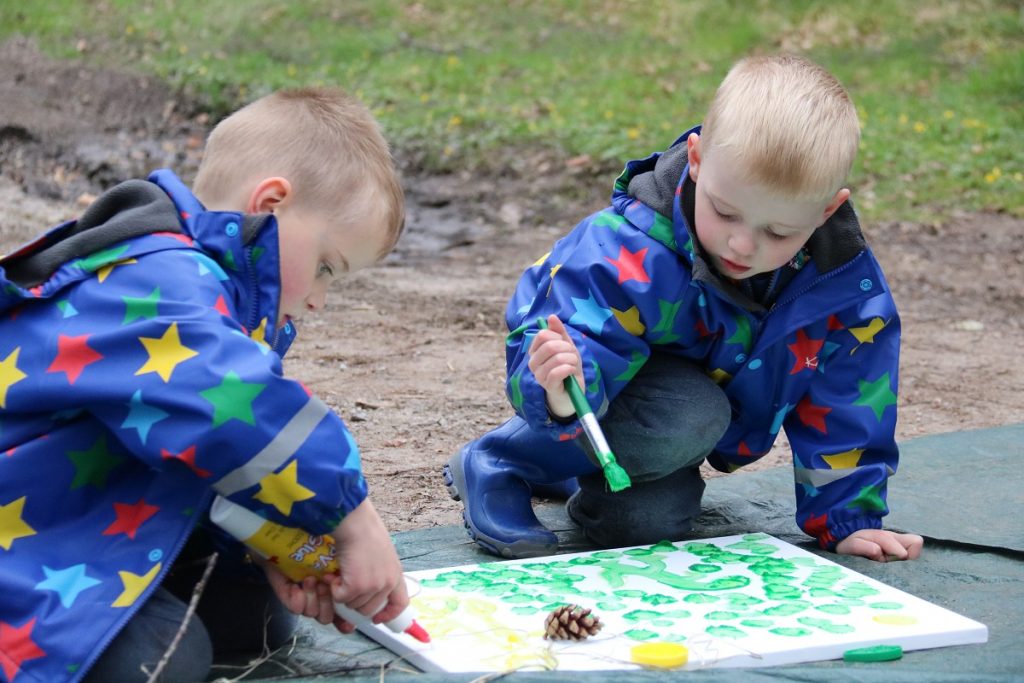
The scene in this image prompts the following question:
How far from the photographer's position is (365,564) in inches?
66.6

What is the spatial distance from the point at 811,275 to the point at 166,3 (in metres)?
8.46

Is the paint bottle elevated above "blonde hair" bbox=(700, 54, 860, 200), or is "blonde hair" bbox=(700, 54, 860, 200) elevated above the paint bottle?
"blonde hair" bbox=(700, 54, 860, 200)

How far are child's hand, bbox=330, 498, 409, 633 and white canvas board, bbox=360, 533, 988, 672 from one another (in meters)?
0.15

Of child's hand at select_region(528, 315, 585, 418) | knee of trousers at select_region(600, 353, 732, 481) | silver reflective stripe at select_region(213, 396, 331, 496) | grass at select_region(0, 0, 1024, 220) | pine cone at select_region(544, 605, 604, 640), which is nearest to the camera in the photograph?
silver reflective stripe at select_region(213, 396, 331, 496)

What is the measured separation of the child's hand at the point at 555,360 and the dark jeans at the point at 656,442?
0.28 m

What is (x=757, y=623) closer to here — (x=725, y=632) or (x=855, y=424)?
(x=725, y=632)

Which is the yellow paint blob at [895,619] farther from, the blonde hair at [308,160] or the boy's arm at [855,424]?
the blonde hair at [308,160]

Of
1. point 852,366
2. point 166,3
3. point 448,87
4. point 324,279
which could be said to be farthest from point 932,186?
point 166,3

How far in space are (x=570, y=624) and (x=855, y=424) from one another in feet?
2.69

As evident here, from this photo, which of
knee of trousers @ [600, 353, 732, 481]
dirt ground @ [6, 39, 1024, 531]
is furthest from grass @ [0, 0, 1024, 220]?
knee of trousers @ [600, 353, 732, 481]

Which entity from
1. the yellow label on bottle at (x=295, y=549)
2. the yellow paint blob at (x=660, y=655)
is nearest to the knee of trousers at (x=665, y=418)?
the yellow paint blob at (x=660, y=655)

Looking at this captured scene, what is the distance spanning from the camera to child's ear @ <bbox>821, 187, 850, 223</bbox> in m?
2.29

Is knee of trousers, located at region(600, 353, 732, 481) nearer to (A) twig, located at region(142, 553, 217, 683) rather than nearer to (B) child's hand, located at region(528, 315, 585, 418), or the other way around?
(B) child's hand, located at region(528, 315, 585, 418)

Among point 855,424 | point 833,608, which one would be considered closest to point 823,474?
point 855,424
